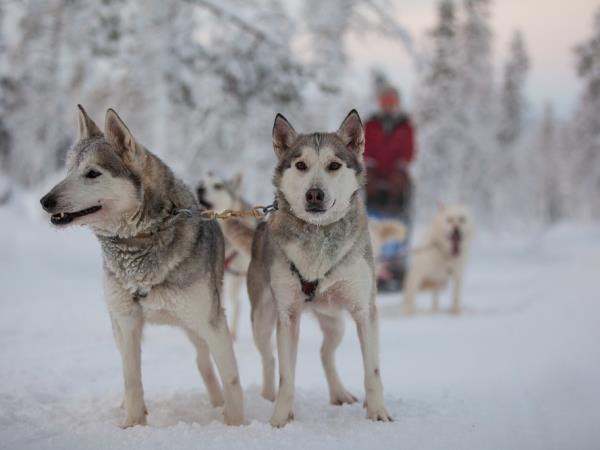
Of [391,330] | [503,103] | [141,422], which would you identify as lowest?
[391,330]

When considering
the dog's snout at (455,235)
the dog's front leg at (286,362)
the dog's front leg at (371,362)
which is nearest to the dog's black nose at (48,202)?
the dog's front leg at (286,362)

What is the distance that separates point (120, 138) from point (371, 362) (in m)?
1.78

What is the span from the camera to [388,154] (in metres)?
8.67

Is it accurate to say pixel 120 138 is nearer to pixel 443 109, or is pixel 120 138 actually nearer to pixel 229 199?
pixel 229 199

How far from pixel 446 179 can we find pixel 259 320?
24.9 m

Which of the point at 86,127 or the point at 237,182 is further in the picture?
the point at 237,182

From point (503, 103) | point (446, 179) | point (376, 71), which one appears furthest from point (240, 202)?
point (503, 103)

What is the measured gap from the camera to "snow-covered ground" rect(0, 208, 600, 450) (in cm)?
245

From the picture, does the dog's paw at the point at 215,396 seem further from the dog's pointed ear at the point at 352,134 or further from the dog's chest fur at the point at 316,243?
the dog's pointed ear at the point at 352,134

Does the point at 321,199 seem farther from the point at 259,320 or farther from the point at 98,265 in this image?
A: the point at 98,265

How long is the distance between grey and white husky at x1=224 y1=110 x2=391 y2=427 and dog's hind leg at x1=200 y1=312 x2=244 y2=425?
0.21 metres

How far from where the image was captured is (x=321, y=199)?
2.68m

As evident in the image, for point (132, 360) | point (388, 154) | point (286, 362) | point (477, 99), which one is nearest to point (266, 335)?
point (286, 362)

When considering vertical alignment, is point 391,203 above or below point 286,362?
above
